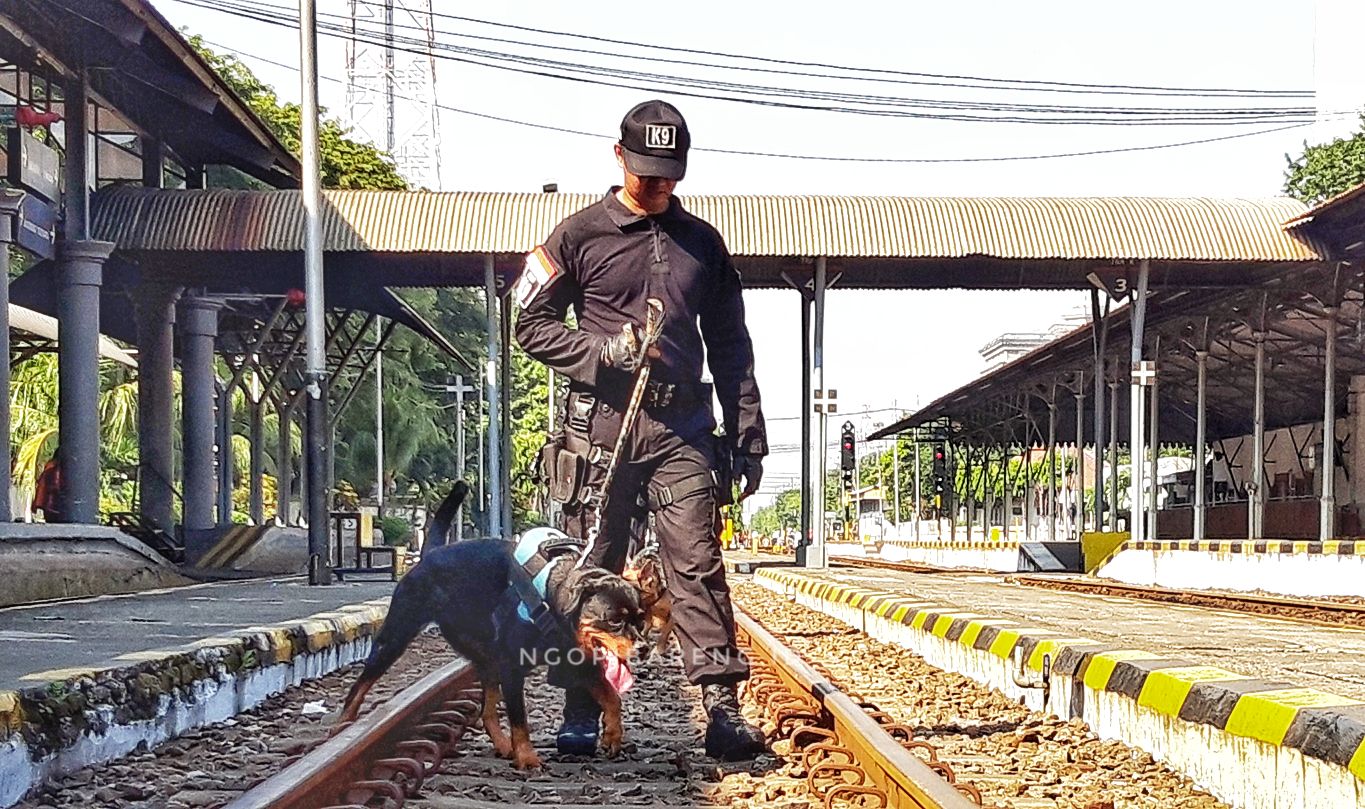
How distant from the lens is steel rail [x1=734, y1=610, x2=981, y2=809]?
4.20 metres

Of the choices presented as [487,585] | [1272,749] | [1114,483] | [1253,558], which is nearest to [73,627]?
[487,585]

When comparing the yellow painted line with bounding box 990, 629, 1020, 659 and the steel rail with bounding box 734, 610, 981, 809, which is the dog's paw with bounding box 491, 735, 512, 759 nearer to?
the steel rail with bounding box 734, 610, 981, 809

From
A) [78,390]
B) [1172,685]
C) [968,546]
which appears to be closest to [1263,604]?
[1172,685]

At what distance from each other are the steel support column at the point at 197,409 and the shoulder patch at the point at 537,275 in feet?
68.7

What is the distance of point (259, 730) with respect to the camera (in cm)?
673

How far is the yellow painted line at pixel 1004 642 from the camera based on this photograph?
7813mm

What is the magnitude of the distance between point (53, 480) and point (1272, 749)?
19427mm

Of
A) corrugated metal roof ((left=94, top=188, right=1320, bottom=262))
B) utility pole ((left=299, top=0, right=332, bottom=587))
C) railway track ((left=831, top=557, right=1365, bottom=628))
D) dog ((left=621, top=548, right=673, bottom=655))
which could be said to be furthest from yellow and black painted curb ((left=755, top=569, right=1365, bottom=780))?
corrugated metal roof ((left=94, top=188, right=1320, bottom=262))

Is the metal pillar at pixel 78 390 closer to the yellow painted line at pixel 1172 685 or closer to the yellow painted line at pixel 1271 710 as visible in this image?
the yellow painted line at pixel 1172 685

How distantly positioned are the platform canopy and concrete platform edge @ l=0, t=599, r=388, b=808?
16.0 meters

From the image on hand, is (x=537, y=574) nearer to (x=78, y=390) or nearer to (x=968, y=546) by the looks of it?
(x=78, y=390)

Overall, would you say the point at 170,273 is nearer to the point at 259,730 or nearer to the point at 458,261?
the point at 458,261

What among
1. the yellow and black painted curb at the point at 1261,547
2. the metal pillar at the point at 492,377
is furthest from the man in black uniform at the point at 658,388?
the metal pillar at the point at 492,377

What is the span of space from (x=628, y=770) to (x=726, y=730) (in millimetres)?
324
